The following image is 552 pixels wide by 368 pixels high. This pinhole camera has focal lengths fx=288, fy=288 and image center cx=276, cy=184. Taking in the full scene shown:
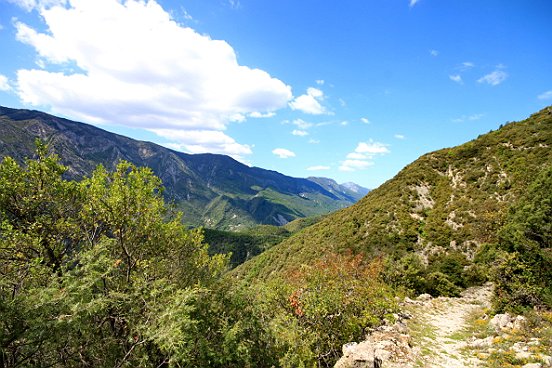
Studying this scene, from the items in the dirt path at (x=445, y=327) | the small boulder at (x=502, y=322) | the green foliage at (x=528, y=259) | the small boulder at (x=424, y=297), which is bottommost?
the small boulder at (x=424, y=297)

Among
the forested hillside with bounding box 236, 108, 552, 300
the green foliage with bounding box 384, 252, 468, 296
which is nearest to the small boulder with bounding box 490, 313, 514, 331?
the green foliage with bounding box 384, 252, 468, 296

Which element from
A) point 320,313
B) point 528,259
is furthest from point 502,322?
point 320,313

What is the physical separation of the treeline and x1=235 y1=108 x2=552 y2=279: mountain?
14274mm

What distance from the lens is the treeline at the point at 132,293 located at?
340 inches

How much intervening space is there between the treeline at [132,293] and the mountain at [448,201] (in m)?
14.3

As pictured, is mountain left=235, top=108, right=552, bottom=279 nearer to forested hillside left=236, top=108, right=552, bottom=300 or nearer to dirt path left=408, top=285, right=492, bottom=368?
forested hillside left=236, top=108, right=552, bottom=300

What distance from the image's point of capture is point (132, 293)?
11.0 metres

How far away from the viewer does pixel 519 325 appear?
13336 mm

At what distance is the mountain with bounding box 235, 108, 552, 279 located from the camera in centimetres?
3075

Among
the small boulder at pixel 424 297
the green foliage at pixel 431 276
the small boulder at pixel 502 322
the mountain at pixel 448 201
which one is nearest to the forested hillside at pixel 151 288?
the small boulder at pixel 424 297

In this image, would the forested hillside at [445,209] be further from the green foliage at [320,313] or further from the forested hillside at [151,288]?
the green foliage at [320,313]

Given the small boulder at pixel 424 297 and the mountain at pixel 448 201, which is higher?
the mountain at pixel 448 201

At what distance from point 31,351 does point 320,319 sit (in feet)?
37.7

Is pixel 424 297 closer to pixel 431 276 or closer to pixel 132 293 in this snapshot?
pixel 431 276
